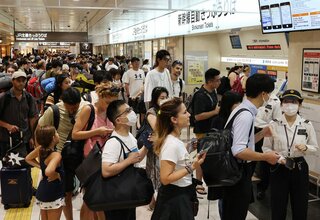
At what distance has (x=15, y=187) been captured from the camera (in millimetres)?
4180

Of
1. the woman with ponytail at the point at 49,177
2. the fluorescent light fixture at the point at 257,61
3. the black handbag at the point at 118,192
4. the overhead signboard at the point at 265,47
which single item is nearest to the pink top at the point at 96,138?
the woman with ponytail at the point at 49,177

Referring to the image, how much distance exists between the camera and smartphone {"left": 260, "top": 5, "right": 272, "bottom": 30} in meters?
Result: 4.65

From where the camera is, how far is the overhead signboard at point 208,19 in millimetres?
6270

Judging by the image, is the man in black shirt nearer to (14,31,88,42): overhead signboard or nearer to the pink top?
the pink top

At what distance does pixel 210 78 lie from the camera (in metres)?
4.14

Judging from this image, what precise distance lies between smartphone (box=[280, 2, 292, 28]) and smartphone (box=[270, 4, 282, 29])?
0.22 ft

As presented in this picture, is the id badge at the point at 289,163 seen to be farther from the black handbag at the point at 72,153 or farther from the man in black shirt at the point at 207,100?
the black handbag at the point at 72,153

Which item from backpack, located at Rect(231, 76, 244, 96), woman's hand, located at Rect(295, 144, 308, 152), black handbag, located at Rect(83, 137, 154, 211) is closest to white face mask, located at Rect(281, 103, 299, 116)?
woman's hand, located at Rect(295, 144, 308, 152)

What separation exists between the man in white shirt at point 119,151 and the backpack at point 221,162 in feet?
1.57

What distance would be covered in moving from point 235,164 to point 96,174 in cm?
97

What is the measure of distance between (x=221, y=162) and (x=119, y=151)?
729 mm

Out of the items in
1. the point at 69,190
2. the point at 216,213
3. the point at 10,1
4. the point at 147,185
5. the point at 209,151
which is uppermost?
the point at 10,1

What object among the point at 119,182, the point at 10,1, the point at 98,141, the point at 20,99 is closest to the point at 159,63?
the point at 20,99

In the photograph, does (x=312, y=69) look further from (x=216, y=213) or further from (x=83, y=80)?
(x=83, y=80)
